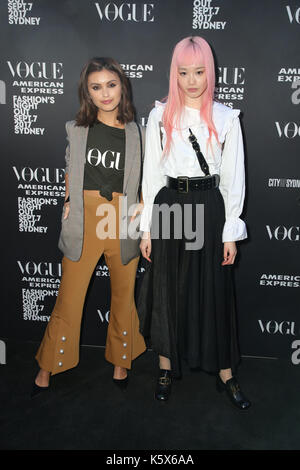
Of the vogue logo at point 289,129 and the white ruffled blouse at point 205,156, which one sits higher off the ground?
the vogue logo at point 289,129

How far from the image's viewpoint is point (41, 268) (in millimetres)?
3383

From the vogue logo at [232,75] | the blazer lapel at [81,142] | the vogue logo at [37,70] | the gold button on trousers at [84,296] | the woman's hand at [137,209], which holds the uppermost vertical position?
the vogue logo at [37,70]

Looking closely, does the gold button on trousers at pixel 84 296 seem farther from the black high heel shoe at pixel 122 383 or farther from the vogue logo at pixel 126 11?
the vogue logo at pixel 126 11

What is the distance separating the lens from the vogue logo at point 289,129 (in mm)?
2933

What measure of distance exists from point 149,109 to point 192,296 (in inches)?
50.2

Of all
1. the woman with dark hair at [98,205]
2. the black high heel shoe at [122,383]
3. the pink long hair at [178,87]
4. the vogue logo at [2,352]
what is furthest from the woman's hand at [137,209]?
the vogue logo at [2,352]

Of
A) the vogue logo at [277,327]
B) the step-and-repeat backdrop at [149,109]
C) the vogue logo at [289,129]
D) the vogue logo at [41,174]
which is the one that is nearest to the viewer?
the step-and-repeat backdrop at [149,109]

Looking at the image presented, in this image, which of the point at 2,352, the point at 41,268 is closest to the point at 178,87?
the point at 41,268

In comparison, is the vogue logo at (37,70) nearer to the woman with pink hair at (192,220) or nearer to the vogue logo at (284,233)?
the woman with pink hair at (192,220)

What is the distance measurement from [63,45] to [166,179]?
3.82 feet

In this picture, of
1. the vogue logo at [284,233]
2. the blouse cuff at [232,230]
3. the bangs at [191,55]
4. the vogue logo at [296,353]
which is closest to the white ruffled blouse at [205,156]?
the blouse cuff at [232,230]

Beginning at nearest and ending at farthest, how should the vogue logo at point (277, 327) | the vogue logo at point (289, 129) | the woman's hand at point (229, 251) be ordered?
the woman's hand at point (229, 251) < the vogue logo at point (289, 129) < the vogue logo at point (277, 327)

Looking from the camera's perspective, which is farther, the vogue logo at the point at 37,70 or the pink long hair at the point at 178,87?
the vogue logo at the point at 37,70

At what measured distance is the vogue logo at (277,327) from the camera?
331cm
